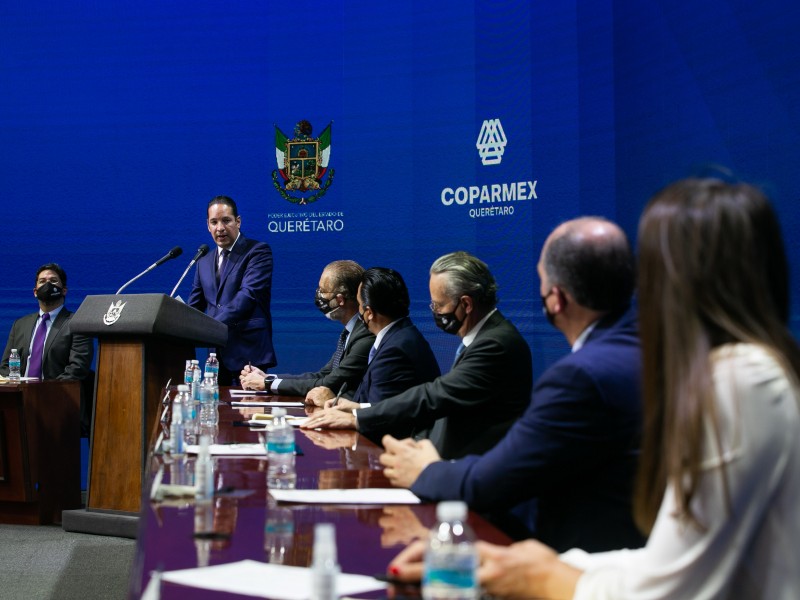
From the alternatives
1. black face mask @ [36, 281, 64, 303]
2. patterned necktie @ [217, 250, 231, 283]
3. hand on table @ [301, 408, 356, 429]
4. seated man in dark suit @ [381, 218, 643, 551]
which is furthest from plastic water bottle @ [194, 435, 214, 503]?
black face mask @ [36, 281, 64, 303]

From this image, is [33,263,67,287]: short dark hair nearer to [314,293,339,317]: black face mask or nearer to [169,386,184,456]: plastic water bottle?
[314,293,339,317]: black face mask

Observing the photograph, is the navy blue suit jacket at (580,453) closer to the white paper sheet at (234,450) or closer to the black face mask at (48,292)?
the white paper sheet at (234,450)

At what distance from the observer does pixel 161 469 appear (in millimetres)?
2100

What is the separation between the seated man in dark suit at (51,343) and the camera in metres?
5.86

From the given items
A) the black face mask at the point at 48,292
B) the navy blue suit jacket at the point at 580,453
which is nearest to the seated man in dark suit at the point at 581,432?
the navy blue suit jacket at the point at 580,453

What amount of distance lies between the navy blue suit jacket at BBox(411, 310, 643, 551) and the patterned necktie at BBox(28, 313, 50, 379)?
4.96 m

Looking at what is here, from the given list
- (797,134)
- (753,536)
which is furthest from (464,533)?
(797,134)

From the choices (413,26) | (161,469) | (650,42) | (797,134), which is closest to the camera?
(161,469)

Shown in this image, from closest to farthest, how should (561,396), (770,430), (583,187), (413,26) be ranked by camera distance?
1. (770,430)
2. (561,396)
3. (583,187)
4. (413,26)

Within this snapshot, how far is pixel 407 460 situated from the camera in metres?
2.00

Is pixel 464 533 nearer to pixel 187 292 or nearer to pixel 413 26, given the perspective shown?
pixel 413 26

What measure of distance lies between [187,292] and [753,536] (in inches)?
262

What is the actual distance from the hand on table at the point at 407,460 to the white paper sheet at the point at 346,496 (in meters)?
0.07

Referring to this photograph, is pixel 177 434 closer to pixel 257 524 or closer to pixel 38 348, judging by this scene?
pixel 257 524
